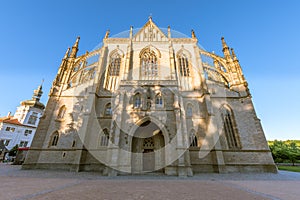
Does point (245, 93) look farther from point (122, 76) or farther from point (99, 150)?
point (99, 150)

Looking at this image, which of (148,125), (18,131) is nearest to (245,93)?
(148,125)

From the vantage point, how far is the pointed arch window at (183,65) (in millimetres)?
20281

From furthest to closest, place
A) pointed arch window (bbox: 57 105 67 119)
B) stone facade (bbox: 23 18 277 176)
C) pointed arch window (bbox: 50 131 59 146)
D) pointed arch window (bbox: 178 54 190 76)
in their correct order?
pointed arch window (bbox: 178 54 190 76) → pointed arch window (bbox: 57 105 67 119) → pointed arch window (bbox: 50 131 59 146) → stone facade (bbox: 23 18 277 176)

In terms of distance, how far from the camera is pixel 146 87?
15.7 meters

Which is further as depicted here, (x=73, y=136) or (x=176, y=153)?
Result: (x=73, y=136)

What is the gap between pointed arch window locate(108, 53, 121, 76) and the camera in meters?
19.8

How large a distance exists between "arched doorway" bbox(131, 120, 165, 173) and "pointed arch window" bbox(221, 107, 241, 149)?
349 inches

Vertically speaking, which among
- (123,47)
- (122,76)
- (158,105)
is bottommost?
(158,105)

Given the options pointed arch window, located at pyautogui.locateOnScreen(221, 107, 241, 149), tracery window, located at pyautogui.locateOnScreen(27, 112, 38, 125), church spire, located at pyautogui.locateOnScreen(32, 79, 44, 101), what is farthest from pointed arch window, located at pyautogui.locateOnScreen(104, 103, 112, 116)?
tracery window, located at pyautogui.locateOnScreen(27, 112, 38, 125)

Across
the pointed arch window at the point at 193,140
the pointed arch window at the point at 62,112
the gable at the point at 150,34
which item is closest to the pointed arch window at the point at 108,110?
the pointed arch window at the point at 62,112

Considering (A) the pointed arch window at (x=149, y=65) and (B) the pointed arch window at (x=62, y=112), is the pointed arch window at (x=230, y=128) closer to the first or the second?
(A) the pointed arch window at (x=149, y=65)

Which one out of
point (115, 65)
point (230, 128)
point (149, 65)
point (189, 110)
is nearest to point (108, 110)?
point (115, 65)

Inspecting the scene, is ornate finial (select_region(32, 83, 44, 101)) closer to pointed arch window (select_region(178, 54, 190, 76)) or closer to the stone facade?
the stone facade

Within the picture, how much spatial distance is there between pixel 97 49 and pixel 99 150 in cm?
1817
